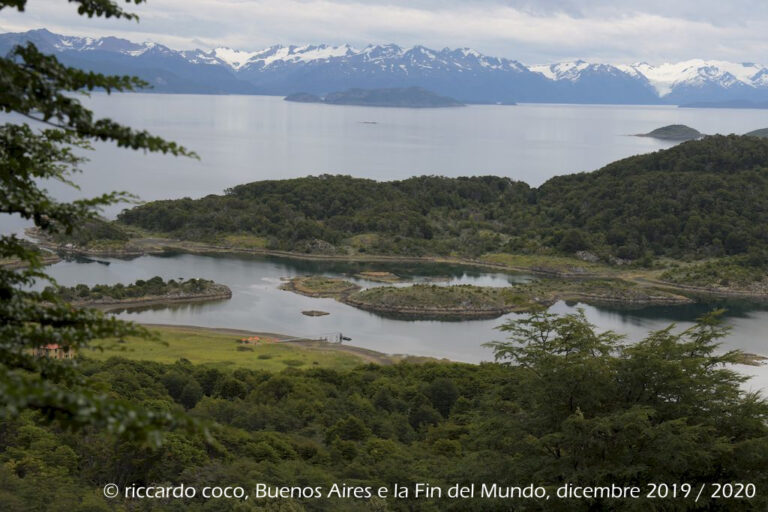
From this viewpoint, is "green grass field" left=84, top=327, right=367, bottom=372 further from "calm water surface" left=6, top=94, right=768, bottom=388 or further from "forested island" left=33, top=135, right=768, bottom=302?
"forested island" left=33, top=135, right=768, bottom=302

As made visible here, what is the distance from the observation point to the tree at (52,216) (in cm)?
412

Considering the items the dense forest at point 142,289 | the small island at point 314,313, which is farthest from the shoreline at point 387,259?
the small island at point 314,313

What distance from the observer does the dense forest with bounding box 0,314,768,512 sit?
35.7 ft

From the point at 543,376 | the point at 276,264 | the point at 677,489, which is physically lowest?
the point at 276,264

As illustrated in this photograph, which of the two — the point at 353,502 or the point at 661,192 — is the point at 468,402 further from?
the point at 661,192

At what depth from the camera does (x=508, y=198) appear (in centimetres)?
8906

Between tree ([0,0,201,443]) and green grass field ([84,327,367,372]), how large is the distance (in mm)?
28950

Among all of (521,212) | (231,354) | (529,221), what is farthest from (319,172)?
(231,354)

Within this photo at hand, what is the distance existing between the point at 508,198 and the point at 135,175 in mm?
60534

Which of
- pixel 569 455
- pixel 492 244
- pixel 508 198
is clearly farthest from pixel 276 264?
pixel 569 455

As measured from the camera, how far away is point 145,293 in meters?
49.9

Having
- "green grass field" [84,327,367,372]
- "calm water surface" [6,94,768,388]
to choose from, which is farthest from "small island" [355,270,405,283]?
"green grass field" [84,327,367,372]

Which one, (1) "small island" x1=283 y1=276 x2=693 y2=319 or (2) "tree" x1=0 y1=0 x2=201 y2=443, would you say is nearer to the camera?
(2) "tree" x1=0 y1=0 x2=201 y2=443

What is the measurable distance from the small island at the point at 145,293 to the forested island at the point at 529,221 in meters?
13.6
